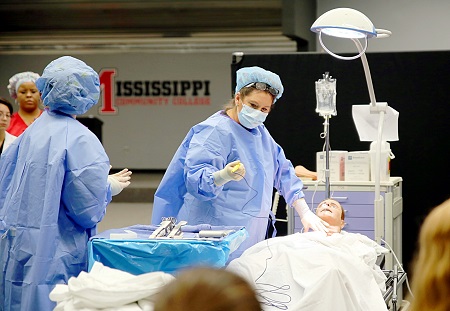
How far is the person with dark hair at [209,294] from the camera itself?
3.96 ft

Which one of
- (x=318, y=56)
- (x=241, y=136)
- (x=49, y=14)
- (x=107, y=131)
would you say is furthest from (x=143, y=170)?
(x=241, y=136)

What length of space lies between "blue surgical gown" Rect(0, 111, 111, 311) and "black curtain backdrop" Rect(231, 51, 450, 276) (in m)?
3.28

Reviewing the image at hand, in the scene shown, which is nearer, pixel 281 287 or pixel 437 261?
pixel 437 261

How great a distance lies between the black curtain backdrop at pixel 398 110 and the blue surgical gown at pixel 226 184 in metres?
2.43

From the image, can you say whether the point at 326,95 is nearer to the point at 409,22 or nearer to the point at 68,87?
the point at 68,87

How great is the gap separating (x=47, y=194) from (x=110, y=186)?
1.10 feet

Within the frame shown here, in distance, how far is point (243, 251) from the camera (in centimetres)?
378

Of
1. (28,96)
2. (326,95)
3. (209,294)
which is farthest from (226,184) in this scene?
(209,294)

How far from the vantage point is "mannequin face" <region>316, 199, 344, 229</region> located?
176 inches

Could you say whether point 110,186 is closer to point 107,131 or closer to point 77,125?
point 77,125

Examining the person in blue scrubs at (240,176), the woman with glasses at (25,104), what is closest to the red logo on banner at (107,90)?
the woman with glasses at (25,104)

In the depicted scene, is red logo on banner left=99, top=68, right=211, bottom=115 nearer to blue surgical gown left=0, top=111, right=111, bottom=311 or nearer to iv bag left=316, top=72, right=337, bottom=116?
iv bag left=316, top=72, right=337, bottom=116

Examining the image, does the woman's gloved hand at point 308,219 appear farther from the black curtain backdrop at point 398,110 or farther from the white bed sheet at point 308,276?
the black curtain backdrop at point 398,110

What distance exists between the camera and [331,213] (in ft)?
14.7
